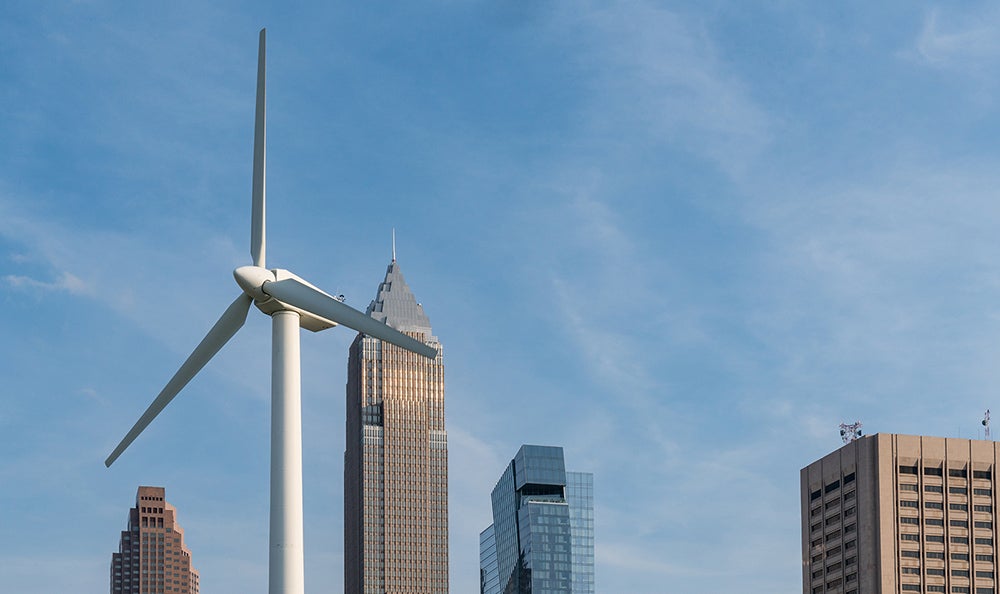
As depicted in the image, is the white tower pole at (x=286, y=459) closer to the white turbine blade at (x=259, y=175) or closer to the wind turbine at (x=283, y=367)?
the wind turbine at (x=283, y=367)

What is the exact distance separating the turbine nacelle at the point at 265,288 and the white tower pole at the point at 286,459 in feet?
1.71

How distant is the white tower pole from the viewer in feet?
278

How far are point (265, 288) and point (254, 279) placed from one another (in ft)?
2.61

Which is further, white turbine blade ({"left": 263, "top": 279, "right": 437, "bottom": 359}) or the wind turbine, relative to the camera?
white turbine blade ({"left": 263, "top": 279, "right": 437, "bottom": 359})

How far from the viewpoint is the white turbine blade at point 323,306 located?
8762cm

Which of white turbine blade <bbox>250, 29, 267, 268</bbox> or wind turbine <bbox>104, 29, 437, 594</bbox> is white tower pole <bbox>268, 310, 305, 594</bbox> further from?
white turbine blade <bbox>250, 29, 267, 268</bbox>

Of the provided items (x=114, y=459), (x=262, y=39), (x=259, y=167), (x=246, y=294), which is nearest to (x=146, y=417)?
(x=114, y=459)

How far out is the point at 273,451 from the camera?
86938mm

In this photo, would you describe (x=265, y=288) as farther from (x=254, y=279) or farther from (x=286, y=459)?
(x=286, y=459)

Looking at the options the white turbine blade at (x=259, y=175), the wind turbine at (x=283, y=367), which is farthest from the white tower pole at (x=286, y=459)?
the white turbine blade at (x=259, y=175)

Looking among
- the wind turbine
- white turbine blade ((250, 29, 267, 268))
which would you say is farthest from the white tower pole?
white turbine blade ((250, 29, 267, 268))

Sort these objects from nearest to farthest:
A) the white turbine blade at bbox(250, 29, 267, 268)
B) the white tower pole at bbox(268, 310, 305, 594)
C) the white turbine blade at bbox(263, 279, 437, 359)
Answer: the white tower pole at bbox(268, 310, 305, 594) < the white turbine blade at bbox(263, 279, 437, 359) < the white turbine blade at bbox(250, 29, 267, 268)

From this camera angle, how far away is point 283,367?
87.8 metres

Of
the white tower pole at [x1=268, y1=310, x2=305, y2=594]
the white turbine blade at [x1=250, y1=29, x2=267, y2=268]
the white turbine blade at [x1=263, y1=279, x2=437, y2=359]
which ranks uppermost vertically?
the white turbine blade at [x1=250, y1=29, x2=267, y2=268]
